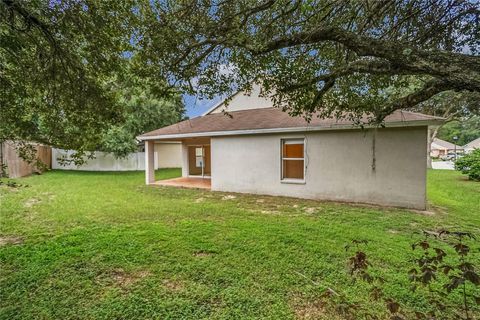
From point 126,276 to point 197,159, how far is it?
44.7 ft

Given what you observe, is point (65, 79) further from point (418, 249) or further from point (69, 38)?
point (418, 249)

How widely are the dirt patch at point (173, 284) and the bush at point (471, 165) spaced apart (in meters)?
17.0

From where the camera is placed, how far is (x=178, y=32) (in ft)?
14.5

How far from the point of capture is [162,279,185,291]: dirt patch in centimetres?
337

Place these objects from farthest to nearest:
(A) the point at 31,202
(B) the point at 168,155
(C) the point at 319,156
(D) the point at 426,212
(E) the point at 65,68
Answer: (B) the point at 168,155 < (C) the point at 319,156 < (A) the point at 31,202 < (D) the point at 426,212 < (E) the point at 65,68

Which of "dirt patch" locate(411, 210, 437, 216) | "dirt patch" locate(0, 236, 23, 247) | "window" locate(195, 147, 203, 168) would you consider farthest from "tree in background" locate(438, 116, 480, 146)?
"dirt patch" locate(0, 236, 23, 247)

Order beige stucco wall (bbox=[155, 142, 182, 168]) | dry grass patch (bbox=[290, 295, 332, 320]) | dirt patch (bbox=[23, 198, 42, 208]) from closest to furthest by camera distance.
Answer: dry grass patch (bbox=[290, 295, 332, 320]) < dirt patch (bbox=[23, 198, 42, 208]) < beige stucco wall (bbox=[155, 142, 182, 168])

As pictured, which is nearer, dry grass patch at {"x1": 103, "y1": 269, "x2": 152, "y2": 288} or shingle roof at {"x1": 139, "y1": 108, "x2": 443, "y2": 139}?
dry grass patch at {"x1": 103, "y1": 269, "x2": 152, "y2": 288}

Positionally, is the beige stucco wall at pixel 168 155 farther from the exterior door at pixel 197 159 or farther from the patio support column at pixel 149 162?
the patio support column at pixel 149 162

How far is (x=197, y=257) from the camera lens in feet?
14.1

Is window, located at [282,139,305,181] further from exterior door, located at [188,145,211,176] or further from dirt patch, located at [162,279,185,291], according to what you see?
exterior door, located at [188,145,211,176]

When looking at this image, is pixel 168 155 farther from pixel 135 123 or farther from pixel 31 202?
pixel 31 202

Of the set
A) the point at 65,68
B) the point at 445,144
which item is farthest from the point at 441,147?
the point at 65,68

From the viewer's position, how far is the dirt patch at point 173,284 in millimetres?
3367
